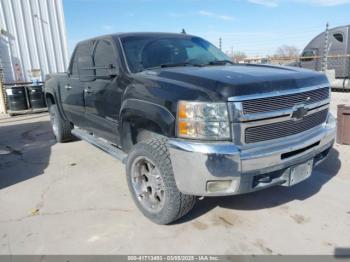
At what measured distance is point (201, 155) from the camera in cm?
249

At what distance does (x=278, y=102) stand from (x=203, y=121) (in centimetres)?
71

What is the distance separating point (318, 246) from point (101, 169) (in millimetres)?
3257

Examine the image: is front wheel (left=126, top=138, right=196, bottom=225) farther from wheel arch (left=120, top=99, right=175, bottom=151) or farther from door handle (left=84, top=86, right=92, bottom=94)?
door handle (left=84, top=86, right=92, bottom=94)

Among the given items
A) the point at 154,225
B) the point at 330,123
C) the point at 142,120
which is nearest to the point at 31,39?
the point at 142,120

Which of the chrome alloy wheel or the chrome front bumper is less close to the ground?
the chrome front bumper

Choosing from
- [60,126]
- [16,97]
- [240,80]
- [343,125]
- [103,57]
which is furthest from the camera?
[16,97]

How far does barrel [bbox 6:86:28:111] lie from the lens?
1073cm

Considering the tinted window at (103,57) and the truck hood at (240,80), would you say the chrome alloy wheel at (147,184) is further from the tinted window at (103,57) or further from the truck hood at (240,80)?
the tinted window at (103,57)

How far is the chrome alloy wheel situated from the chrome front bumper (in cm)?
41

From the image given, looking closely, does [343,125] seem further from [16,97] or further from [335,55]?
[16,97]

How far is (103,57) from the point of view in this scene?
4172 millimetres

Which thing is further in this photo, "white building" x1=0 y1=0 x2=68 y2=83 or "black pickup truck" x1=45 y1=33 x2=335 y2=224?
"white building" x1=0 y1=0 x2=68 y2=83

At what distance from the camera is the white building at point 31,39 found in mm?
11570

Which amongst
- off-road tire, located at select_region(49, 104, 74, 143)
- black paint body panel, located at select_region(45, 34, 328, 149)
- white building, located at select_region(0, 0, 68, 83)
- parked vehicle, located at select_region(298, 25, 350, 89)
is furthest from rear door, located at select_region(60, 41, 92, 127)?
parked vehicle, located at select_region(298, 25, 350, 89)
